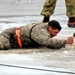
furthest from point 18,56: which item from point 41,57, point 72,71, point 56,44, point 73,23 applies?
point 73,23

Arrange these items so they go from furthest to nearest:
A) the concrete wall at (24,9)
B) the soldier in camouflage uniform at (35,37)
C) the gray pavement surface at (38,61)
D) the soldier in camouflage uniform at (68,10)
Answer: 1. the concrete wall at (24,9)
2. the soldier in camouflage uniform at (68,10)
3. the soldier in camouflage uniform at (35,37)
4. the gray pavement surface at (38,61)

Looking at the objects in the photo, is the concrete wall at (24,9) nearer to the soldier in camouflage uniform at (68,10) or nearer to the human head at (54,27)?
the soldier in camouflage uniform at (68,10)

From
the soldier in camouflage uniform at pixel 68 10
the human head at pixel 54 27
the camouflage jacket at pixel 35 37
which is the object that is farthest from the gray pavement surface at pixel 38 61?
the soldier in camouflage uniform at pixel 68 10

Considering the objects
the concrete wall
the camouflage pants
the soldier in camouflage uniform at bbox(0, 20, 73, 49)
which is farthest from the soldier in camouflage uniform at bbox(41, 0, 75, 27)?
the concrete wall

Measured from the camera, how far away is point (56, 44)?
5484 millimetres

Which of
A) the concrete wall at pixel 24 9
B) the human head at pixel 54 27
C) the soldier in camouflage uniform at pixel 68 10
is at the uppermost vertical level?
the human head at pixel 54 27

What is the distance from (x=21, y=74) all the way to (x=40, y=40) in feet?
4.90

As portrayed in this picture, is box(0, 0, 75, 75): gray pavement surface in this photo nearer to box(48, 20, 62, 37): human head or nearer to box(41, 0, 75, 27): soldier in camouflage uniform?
box(48, 20, 62, 37): human head

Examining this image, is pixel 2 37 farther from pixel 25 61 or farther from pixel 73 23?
pixel 73 23

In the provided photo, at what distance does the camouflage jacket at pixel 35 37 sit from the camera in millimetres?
5496

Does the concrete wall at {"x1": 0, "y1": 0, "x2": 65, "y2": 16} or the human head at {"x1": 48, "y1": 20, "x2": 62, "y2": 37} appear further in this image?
the concrete wall at {"x1": 0, "y1": 0, "x2": 65, "y2": 16}

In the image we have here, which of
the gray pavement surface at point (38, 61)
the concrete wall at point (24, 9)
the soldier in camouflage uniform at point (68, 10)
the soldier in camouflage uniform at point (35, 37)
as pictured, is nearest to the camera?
the gray pavement surface at point (38, 61)

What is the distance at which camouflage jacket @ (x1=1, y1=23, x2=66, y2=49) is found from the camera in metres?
5.50

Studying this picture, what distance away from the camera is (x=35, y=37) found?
5.60 metres
